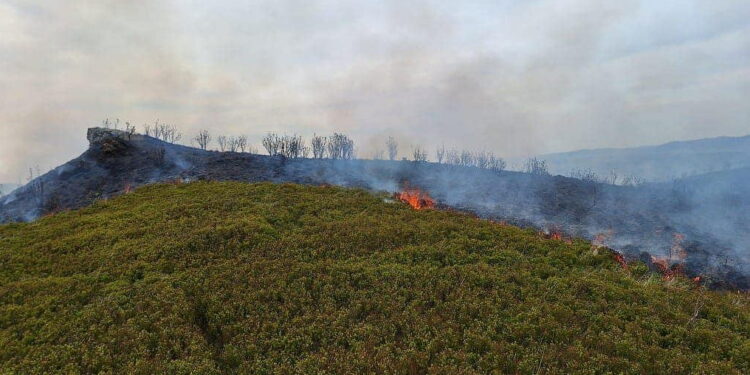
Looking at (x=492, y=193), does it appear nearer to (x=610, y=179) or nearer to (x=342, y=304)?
(x=342, y=304)

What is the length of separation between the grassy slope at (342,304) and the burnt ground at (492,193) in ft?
32.3

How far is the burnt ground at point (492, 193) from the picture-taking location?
83.5ft

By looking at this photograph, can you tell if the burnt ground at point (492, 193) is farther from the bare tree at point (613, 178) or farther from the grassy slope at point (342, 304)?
the bare tree at point (613, 178)

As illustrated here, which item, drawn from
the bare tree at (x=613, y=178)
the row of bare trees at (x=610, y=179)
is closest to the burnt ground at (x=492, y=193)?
the row of bare trees at (x=610, y=179)

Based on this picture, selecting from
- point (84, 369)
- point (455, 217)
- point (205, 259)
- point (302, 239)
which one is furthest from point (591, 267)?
point (84, 369)

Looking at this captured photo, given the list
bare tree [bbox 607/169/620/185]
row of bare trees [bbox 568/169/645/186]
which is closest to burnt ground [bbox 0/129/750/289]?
row of bare trees [bbox 568/169/645/186]

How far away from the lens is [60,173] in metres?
35.9

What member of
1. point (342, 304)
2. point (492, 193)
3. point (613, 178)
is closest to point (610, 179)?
point (613, 178)

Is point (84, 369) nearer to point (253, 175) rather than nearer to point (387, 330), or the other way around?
point (387, 330)

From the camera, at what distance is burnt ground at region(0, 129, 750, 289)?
25453 mm

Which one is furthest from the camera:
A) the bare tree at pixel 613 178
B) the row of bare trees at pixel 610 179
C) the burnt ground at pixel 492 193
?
the bare tree at pixel 613 178

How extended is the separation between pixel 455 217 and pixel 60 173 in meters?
34.9

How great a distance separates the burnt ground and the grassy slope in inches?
388

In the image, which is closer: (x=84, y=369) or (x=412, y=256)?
(x=84, y=369)
